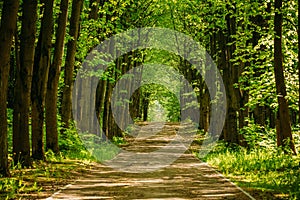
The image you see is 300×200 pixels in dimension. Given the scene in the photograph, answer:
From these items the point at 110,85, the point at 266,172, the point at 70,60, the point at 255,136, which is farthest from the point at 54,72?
the point at 110,85

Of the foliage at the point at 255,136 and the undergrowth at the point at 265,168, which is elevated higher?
the foliage at the point at 255,136

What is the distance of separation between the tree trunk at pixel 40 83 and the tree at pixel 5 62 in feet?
13.5

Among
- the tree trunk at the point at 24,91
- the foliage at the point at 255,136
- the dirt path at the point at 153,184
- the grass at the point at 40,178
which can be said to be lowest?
the dirt path at the point at 153,184

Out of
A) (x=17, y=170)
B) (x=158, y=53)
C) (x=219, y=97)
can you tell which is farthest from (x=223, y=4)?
(x=158, y=53)

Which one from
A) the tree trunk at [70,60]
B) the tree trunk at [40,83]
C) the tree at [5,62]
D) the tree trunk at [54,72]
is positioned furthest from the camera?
the tree trunk at [70,60]

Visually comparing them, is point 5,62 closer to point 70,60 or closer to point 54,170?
point 54,170

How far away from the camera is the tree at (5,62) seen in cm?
1189

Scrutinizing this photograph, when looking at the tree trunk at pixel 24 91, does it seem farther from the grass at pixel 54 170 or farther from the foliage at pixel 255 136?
the foliage at pixel 255 136

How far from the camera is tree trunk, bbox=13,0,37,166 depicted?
47.8ft

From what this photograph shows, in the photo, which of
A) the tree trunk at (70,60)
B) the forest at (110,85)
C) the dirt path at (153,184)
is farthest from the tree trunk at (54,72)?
the dirt path at (153,184)

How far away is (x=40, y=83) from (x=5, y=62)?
433cm

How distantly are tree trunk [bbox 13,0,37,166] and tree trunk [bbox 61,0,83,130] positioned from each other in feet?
16.3

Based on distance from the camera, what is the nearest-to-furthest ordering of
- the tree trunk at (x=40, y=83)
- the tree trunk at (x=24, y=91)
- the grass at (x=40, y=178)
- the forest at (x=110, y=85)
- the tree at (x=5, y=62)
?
the grass at (x=40, y=178), the tree at (x=5, y=62), the forest at (x=110, y=85), the tree trunk at (x=24, y=91), the tree trunk at (x=40, y=83)

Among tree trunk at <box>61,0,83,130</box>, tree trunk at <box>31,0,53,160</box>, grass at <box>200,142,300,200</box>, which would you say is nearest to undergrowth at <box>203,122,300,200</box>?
grass at <box>200,142,300,200</box>
